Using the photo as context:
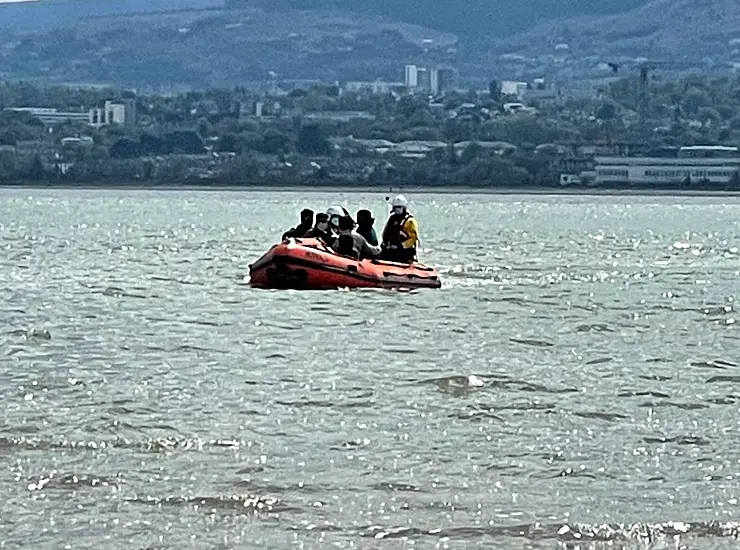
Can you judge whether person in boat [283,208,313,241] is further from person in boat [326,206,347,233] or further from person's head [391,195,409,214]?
person's head [391,195,409,214]

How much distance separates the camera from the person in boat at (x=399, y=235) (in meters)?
34.1

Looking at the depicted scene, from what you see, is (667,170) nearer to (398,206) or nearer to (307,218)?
(307,218)

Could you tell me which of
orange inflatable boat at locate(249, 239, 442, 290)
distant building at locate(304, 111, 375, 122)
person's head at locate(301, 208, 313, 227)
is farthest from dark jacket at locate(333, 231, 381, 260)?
distant building at locate(304, 111, 375, 122)

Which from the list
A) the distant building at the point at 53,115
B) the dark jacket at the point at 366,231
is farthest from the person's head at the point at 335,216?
the distant building at the point at 53,115

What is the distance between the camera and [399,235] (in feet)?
113

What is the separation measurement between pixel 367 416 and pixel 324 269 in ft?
47.0

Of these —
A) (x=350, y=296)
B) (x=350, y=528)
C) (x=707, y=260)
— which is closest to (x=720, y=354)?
(x=350, y=296)

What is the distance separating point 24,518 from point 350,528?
2143 millimetres

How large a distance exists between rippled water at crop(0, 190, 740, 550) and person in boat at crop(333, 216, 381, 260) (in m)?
0.69

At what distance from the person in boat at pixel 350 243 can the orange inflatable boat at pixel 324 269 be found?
187 millimetres

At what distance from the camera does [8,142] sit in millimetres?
170625

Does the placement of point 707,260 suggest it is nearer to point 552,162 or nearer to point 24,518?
point 24,518

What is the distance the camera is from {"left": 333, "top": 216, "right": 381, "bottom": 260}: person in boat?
1321 inches

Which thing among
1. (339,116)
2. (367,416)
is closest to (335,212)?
(367,416)
